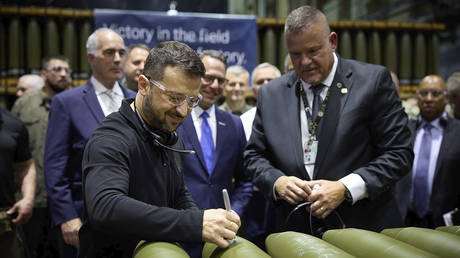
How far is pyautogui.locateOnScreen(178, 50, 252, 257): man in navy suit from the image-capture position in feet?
9.01

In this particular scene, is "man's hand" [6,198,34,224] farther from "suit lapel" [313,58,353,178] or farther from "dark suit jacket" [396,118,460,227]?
"dark suit jacket" [396,118,460,227]

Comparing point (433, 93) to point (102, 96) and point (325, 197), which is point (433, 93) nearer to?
point (325, 197)

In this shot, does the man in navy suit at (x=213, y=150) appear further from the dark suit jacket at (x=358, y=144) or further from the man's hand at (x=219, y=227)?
the man's hand at (x=219, y=227)

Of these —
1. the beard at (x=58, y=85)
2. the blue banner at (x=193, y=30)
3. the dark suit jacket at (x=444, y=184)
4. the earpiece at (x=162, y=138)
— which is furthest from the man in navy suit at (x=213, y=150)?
the blue banner at (x=193, y=30)

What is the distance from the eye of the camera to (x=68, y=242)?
269 cm

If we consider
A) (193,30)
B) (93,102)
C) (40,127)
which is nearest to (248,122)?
(93,102)

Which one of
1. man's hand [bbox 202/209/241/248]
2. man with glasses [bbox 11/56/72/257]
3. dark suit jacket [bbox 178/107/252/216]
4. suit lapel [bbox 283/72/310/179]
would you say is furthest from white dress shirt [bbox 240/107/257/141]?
man with glasses [bbox 11/56/72/257]

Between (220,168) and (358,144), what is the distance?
866mm

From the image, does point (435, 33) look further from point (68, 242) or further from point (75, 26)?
point (68, 242)

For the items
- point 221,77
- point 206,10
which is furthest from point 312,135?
point 206,10

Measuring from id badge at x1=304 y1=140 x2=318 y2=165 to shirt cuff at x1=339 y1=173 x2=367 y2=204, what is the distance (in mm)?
190

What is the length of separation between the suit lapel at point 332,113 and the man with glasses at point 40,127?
2.91 meters

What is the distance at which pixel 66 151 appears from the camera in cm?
277

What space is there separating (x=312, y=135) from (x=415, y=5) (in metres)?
7.11
